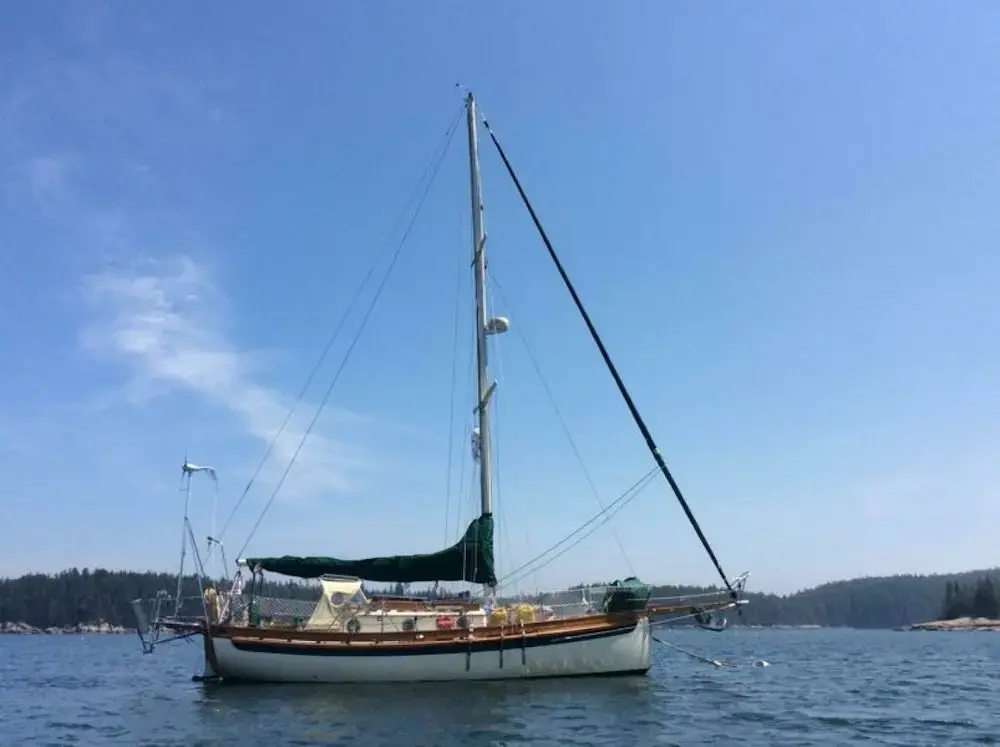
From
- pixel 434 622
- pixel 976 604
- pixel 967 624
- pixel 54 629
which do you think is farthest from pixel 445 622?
pixel 54 629

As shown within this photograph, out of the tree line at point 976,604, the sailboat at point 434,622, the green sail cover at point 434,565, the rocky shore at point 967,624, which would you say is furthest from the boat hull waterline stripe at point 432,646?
the tree line at point 976,604

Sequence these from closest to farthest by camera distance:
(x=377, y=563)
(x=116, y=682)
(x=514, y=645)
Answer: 1. (x=514, y=645)
2. (x=377, y=563)
3. (x=116, y=682)

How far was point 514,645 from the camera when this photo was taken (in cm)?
2811

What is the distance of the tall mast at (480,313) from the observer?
103 feet

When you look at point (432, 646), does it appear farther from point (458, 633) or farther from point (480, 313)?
point (480, 313)

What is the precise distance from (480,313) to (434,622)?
12017mm

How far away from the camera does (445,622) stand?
29031 millimetres

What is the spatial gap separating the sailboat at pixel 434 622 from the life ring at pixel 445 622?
0.13ft

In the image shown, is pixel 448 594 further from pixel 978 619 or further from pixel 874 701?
pixel 978 619

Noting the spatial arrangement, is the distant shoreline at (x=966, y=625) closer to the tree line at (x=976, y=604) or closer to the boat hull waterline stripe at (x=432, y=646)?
the tree line at (x=976, y=604)

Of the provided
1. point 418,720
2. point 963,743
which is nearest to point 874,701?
point 963,743

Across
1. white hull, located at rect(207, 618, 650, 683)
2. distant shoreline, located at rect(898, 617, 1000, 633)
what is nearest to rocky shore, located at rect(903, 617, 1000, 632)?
distant shoreline, located at rect(898, 617, 1000, 633)

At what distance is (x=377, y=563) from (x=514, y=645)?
19.6 ft

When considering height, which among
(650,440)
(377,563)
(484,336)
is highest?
(484,336)
